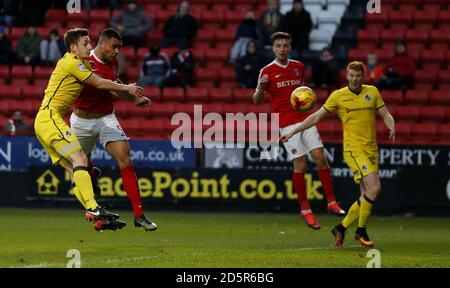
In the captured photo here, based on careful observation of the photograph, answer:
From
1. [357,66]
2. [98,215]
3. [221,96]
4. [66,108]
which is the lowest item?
[98,215]

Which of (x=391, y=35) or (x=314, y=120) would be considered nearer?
(x=314, y=120)

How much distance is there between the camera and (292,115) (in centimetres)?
1467

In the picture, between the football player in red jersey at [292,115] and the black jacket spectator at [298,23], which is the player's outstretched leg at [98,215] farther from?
the black jacket spectator at [298,23]

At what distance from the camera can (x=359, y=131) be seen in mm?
12336

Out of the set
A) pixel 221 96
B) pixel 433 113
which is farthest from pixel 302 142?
pixel 221 96

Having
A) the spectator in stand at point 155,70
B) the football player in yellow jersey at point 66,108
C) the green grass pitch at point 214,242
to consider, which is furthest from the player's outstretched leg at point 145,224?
the spectator in stand at point 155,70

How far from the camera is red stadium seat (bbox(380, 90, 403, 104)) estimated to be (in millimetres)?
22578

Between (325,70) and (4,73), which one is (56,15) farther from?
(325,70)

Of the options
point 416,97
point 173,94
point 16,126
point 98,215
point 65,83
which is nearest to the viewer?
point 98,215

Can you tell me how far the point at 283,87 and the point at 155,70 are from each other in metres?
8.83

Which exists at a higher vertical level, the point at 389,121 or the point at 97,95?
the point at 97,95

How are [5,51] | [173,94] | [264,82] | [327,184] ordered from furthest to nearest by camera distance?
[5,51]
[173,94]
[327,184]
[264,82]
